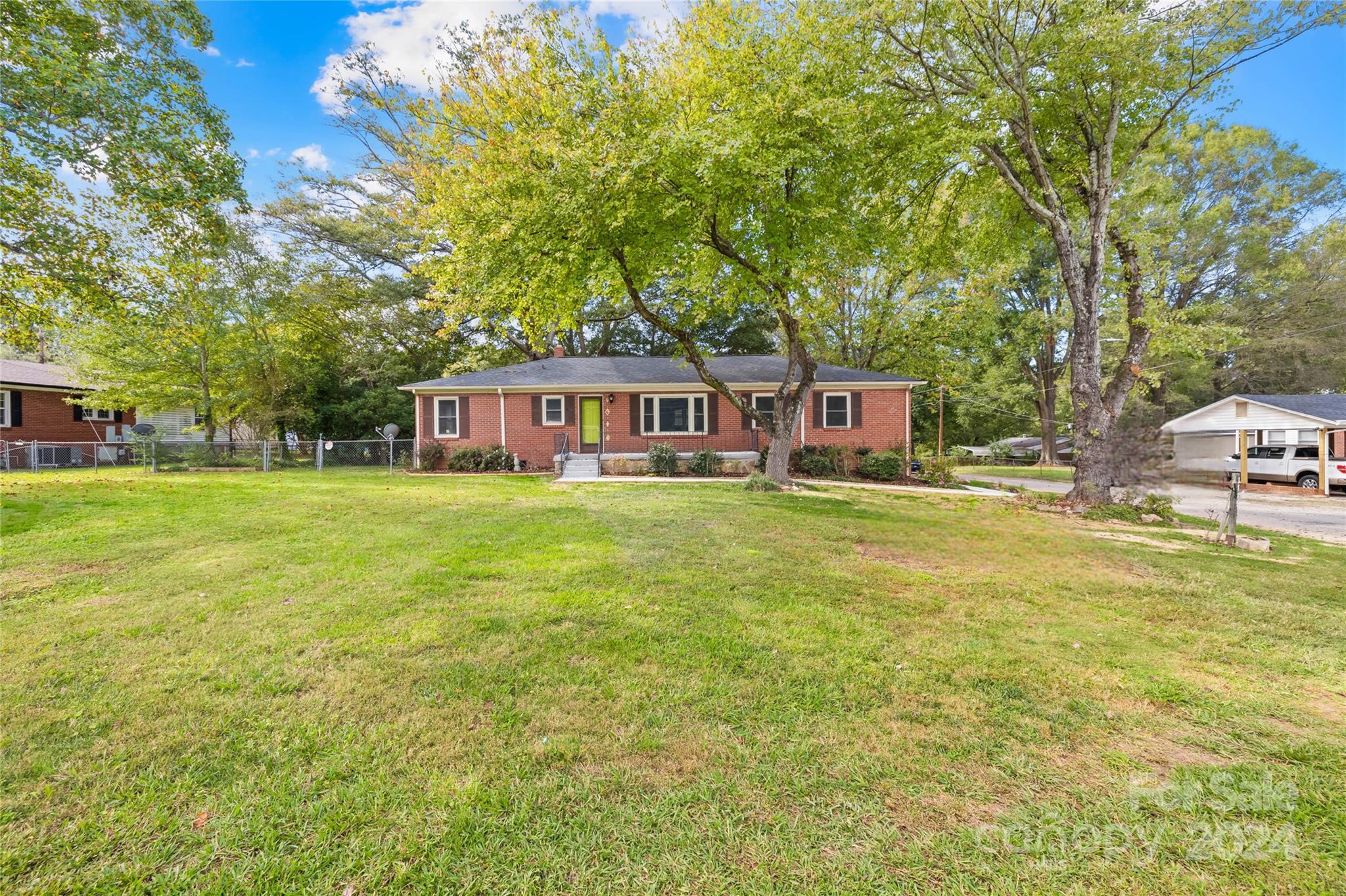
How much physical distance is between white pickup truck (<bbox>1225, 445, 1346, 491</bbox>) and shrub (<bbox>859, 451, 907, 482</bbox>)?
360 inches

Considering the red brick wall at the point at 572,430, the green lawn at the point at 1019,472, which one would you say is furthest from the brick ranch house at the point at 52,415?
the green lawn at the point at 1019,472

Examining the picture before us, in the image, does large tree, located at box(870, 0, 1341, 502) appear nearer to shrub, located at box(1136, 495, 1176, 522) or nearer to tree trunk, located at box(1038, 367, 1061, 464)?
shrub, located at box(1136, 495, 1176, 522)

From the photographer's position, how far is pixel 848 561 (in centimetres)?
565

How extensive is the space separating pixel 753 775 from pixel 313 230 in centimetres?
2718

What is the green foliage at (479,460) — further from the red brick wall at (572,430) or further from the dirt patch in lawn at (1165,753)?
the dirt patch in lawn at (1165,753)

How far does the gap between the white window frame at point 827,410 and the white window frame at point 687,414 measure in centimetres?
388

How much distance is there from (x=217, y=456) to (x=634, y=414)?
43.2 ft

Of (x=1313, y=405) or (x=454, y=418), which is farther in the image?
(x=454, y=418)

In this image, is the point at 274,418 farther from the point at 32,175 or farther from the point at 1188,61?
the point at 1188,61

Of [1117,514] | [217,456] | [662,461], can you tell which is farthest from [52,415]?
[1117,514]

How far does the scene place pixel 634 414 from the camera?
17.1 metres

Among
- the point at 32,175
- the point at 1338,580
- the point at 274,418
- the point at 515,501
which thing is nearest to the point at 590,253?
the point at 515,501

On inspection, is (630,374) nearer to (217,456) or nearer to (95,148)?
(95,148)

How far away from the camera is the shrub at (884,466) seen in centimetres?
1552
